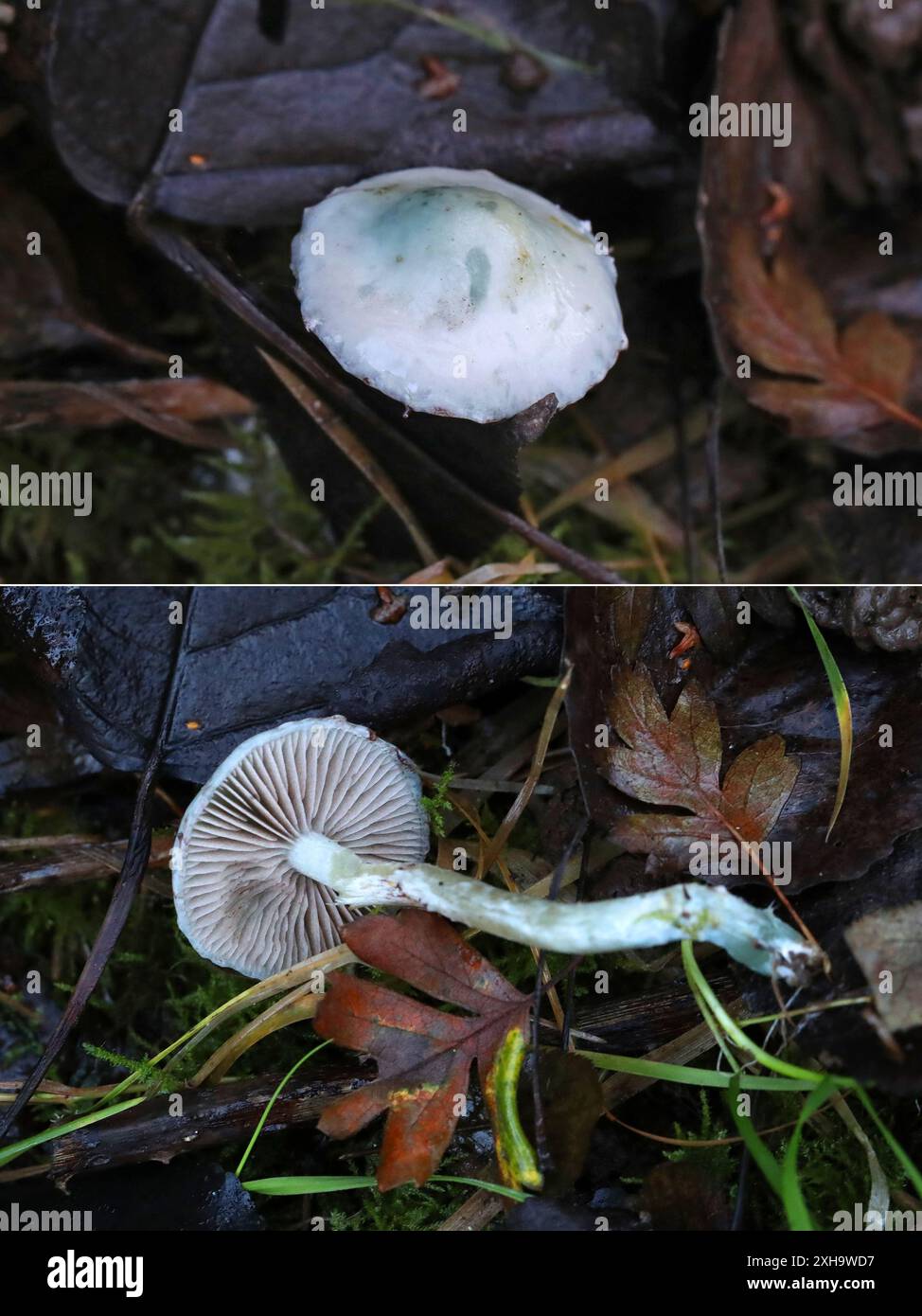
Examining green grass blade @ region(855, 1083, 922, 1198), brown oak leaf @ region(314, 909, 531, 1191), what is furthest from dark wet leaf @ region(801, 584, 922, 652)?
brown oak leaf @ region(314, 909, 531, 1191)

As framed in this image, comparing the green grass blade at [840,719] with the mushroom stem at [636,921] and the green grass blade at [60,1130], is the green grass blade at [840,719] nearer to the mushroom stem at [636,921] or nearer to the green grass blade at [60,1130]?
the mushroom stem at [636,921]

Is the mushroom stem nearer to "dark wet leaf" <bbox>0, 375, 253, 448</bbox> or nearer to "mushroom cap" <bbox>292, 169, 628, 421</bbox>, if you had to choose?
"mushroom cap" <bbox>292, 169, 628, 421</bbox>

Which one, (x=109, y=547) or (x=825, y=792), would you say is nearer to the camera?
(x=825, y=792)

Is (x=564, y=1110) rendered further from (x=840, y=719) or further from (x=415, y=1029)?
(x=840, y=719)

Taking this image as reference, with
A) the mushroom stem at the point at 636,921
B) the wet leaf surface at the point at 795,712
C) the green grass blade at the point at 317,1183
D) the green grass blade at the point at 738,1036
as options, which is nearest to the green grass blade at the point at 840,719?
the wet leaf surface at the point at 795,712
